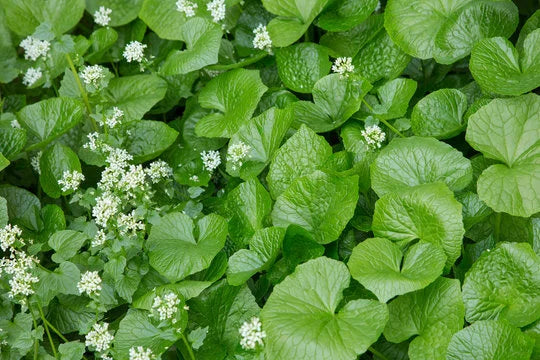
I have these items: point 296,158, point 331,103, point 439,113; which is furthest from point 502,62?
point 296,158

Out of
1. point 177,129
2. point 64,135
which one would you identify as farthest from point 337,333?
point 64,135

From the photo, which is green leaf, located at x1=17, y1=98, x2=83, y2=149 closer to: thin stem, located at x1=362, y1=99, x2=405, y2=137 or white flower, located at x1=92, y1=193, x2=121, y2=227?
white flower, located at x1=92, y1=193, x2=121, y2=227

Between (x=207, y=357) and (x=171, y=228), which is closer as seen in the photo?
(x=207, y=357)

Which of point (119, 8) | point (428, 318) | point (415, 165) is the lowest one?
point (428, 318)

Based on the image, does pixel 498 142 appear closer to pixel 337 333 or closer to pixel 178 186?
pixel 337 333

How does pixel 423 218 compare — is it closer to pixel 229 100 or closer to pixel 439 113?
pixel 439 113

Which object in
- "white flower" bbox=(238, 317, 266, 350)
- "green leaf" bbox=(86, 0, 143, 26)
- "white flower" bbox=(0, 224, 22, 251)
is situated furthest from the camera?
"green leaf" bbox=(86, 0, 143, 26)

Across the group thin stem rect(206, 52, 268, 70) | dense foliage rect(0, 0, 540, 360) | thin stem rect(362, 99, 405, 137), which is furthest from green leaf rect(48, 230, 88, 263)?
thin stem rect(362, 99, 405, 137)
